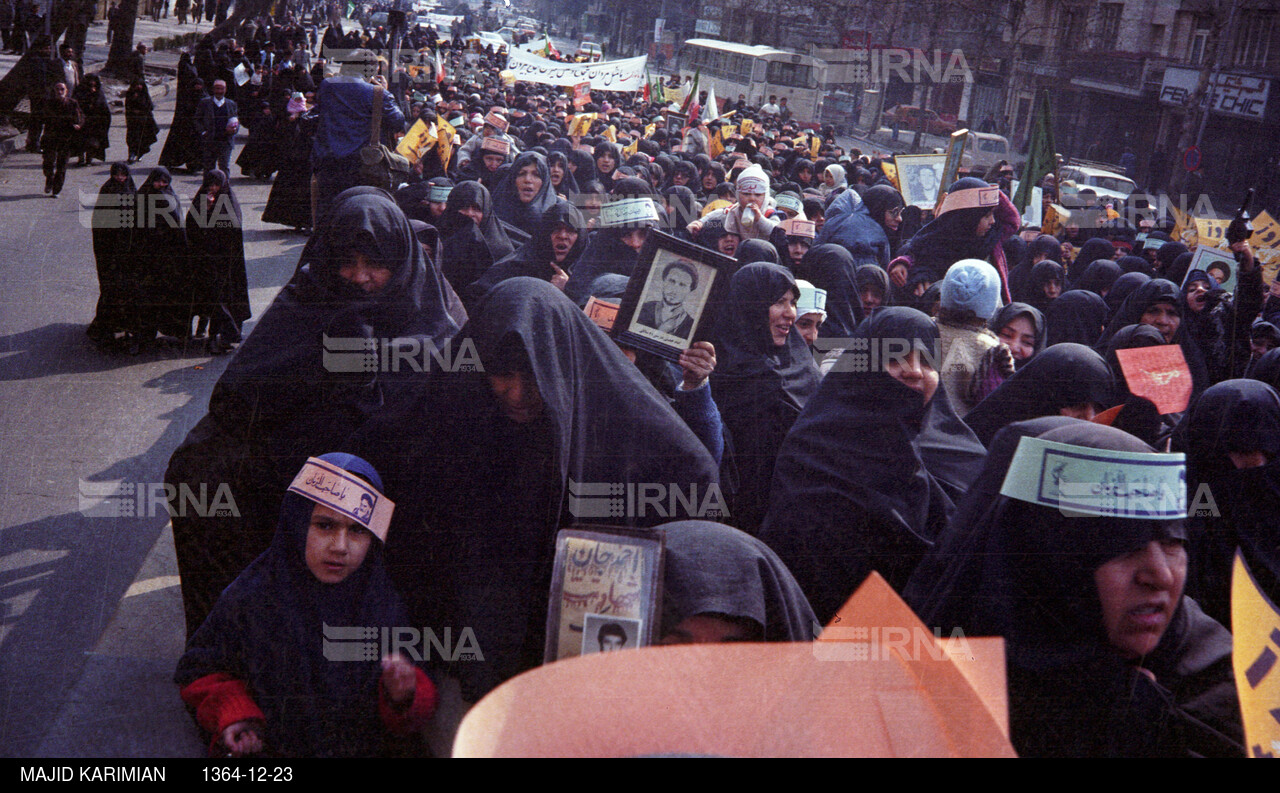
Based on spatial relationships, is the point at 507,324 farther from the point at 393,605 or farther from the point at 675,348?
the point at 675,348

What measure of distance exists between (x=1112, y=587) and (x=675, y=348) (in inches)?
67.1

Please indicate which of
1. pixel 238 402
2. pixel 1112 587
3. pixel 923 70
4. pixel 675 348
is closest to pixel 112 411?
pixel 238 402

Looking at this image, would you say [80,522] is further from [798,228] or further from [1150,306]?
[1150,306]

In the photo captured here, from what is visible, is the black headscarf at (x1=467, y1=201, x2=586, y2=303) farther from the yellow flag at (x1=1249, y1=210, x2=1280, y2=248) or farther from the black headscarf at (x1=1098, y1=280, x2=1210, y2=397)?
the yellow flag at (x1=1249, y1=210, x2=1280, y2=248)

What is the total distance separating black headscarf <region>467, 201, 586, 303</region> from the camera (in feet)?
18.4

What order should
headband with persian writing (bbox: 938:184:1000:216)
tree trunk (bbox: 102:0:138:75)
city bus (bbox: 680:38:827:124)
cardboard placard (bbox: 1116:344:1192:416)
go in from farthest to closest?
city bus (bbox: 680:38:827:124), tree trunk (bbox: 102:0:138:75), headband with persian writing (bbox: 938:184:1000:216), cardboard placard (bbox: 1116:344:1192:416)

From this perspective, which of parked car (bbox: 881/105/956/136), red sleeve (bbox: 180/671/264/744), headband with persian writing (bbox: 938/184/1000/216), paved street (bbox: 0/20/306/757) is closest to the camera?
red sleeve (bbox: 180/671/264/744)

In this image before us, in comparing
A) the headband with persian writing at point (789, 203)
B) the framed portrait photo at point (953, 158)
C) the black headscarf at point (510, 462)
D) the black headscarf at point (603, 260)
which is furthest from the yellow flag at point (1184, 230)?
the black headscarf at point (510, 462)

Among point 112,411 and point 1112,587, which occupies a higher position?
point 1112,587

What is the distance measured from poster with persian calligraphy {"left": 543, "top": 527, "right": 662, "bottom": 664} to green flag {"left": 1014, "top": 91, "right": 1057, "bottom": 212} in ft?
25.7

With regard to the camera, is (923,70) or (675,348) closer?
(675,348)

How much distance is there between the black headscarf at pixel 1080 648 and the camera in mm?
1849

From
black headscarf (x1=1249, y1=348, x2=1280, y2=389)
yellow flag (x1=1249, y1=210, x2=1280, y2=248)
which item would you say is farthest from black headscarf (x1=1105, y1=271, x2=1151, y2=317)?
yellow flag (x1=1249, y1=210, x2=1280, y2=248)

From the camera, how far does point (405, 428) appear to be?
269cm
